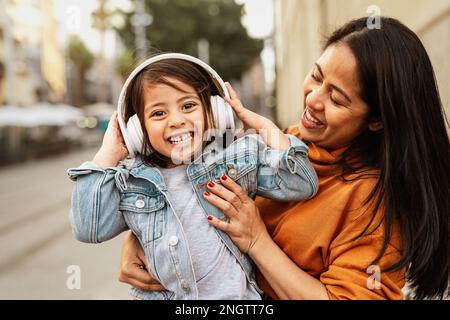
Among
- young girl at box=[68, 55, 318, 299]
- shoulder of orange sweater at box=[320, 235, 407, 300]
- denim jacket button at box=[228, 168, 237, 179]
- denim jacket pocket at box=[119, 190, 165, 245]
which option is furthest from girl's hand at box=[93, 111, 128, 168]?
shoulder of orange sweater at box=[320, 235, 407, 300]

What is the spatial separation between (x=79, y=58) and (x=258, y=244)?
5173 centimetres

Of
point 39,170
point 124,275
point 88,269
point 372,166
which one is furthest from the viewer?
point 39,170

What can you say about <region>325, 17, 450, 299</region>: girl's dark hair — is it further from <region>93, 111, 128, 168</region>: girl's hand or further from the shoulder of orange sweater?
<region>93, 111, 128, 168</region>: girl's hand

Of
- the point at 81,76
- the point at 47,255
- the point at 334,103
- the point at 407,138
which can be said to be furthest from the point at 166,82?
the point at 81,76

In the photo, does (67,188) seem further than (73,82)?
No

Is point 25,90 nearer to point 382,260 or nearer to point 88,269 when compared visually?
point 88,269

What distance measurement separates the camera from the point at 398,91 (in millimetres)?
1407

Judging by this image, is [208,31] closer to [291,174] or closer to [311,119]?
[311,119]

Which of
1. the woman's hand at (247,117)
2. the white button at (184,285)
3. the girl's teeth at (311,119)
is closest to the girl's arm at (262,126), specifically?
the woman's hand at (247,117)

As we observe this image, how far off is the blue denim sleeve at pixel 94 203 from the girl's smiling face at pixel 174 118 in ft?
0.53

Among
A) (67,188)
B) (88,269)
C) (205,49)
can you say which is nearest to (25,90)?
(205,49)

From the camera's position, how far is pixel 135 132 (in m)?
1.60

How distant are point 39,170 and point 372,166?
16.4m

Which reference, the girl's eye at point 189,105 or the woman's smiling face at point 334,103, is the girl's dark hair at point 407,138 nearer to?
the woman's smiling face at point 334,103
